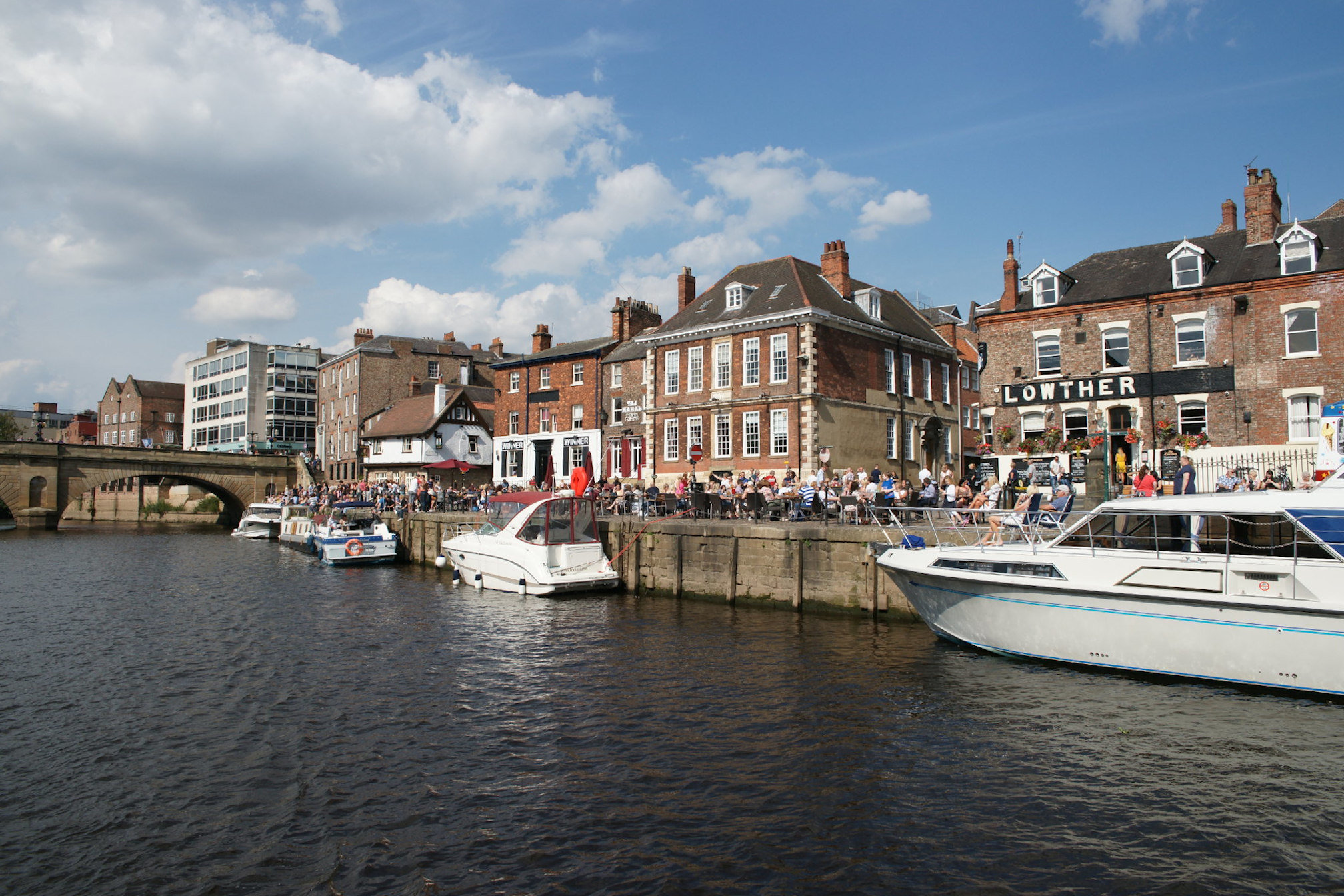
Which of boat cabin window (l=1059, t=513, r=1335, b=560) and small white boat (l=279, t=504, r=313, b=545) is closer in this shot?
boat cabin window (l=1059, t=513, r=1335, b=560)

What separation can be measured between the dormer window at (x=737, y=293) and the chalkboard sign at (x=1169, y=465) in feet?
59.1

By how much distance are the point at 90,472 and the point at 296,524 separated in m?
21.3

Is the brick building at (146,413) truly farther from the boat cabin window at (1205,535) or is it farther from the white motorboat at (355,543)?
the boat cabin window at (1205,535)

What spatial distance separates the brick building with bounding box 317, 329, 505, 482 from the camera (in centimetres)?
6812

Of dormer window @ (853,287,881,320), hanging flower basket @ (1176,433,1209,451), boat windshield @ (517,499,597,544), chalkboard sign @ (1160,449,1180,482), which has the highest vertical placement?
dormer window @ (853,287,881,320)

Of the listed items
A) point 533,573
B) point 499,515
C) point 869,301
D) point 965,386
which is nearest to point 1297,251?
point 869,301

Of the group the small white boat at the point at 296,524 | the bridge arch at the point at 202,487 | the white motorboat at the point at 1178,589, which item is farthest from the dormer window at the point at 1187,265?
the bridge arch at the point at 202,487

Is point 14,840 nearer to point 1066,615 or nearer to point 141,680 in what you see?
point 141,680

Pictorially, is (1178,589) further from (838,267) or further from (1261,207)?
(838,267)

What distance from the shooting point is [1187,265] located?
92.5 feet

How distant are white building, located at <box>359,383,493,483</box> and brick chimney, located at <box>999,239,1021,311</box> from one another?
36571 millimetres

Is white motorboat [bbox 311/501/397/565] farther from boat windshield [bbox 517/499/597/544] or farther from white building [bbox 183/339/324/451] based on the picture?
white building [bbox 183/339/324/451]

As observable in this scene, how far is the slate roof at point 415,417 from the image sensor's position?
191 feet

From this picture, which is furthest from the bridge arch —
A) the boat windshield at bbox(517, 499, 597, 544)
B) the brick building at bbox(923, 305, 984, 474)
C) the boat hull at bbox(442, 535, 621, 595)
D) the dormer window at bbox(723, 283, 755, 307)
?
the brick building at bbox(923, 305, 984, 474)
